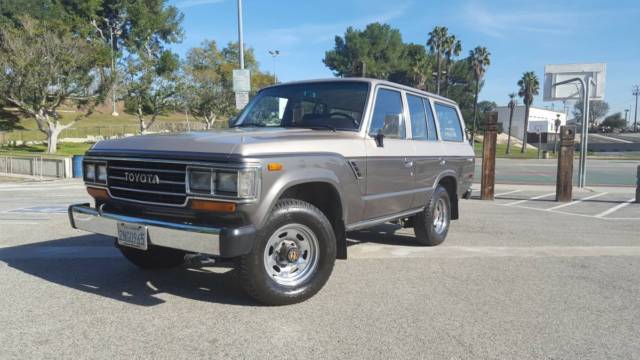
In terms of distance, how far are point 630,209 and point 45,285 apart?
12.5m

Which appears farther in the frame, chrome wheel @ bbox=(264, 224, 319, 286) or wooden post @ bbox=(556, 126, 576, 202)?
wooden post @ bbox=(556, 126, 576, 202)

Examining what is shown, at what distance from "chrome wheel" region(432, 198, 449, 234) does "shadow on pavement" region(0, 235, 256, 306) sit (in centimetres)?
307

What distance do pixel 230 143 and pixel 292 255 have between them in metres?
1.18

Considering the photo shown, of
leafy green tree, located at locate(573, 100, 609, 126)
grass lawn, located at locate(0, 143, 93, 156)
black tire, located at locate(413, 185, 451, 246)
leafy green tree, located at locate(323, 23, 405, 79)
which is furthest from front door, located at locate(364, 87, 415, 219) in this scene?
leafy green tree, located at locate(573, 100, 609, 126)

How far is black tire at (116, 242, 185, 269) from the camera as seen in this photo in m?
4.99

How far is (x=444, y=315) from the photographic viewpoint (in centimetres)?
403

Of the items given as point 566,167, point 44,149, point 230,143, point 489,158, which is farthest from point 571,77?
point 44,149

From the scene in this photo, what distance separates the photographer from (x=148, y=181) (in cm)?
393

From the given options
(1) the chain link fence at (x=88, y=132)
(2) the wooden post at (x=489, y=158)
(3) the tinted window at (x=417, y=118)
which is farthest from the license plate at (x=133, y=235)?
(1) the chain link fence at (x=88, y=132)

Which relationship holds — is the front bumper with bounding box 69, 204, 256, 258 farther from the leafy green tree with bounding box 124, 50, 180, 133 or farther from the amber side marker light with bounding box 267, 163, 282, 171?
the leafy green tree with bounding box 124, 50, 180, 133

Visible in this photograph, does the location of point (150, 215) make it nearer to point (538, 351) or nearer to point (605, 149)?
point (538, 351)

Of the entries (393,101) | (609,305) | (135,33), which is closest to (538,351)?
(609,305)

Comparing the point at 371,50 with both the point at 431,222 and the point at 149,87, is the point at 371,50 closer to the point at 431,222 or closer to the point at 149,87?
the point at 149,87

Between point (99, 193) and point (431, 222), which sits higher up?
point (99, 193)
